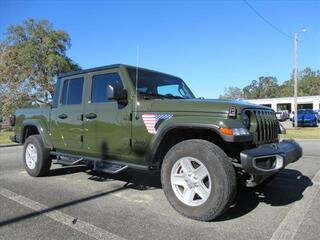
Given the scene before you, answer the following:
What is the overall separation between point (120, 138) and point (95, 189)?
1230 millimetres

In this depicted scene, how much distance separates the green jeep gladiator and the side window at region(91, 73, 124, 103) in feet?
0.06

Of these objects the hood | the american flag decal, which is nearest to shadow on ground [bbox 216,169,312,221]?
the hood

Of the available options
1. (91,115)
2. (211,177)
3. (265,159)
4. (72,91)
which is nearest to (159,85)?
(91,115)

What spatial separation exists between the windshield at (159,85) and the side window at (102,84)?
27 centimetres

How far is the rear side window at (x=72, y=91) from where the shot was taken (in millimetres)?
6406

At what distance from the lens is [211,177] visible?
4.24 metres

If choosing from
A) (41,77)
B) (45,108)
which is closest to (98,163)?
(45,108)

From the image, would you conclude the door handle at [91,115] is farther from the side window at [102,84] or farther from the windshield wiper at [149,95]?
the windshield wiper at [149,95]

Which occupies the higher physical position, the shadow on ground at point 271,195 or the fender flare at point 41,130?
the fender flare at point 41,130

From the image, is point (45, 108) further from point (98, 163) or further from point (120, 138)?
point (120, 138)

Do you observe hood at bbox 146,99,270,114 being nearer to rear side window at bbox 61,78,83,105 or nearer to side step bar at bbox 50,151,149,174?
side step bar at bbox 50,151,149,174

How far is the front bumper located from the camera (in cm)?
412

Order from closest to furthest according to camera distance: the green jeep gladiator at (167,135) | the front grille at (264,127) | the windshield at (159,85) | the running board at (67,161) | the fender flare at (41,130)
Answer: the green jeep gladiator at (167,135)
the front grille at (264,127)
the windshield at (159,85)
the running board at (67,161)
the fender flare at (41,130)

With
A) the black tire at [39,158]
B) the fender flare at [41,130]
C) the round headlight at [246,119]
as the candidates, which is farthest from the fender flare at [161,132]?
the black tire at [39,158]
